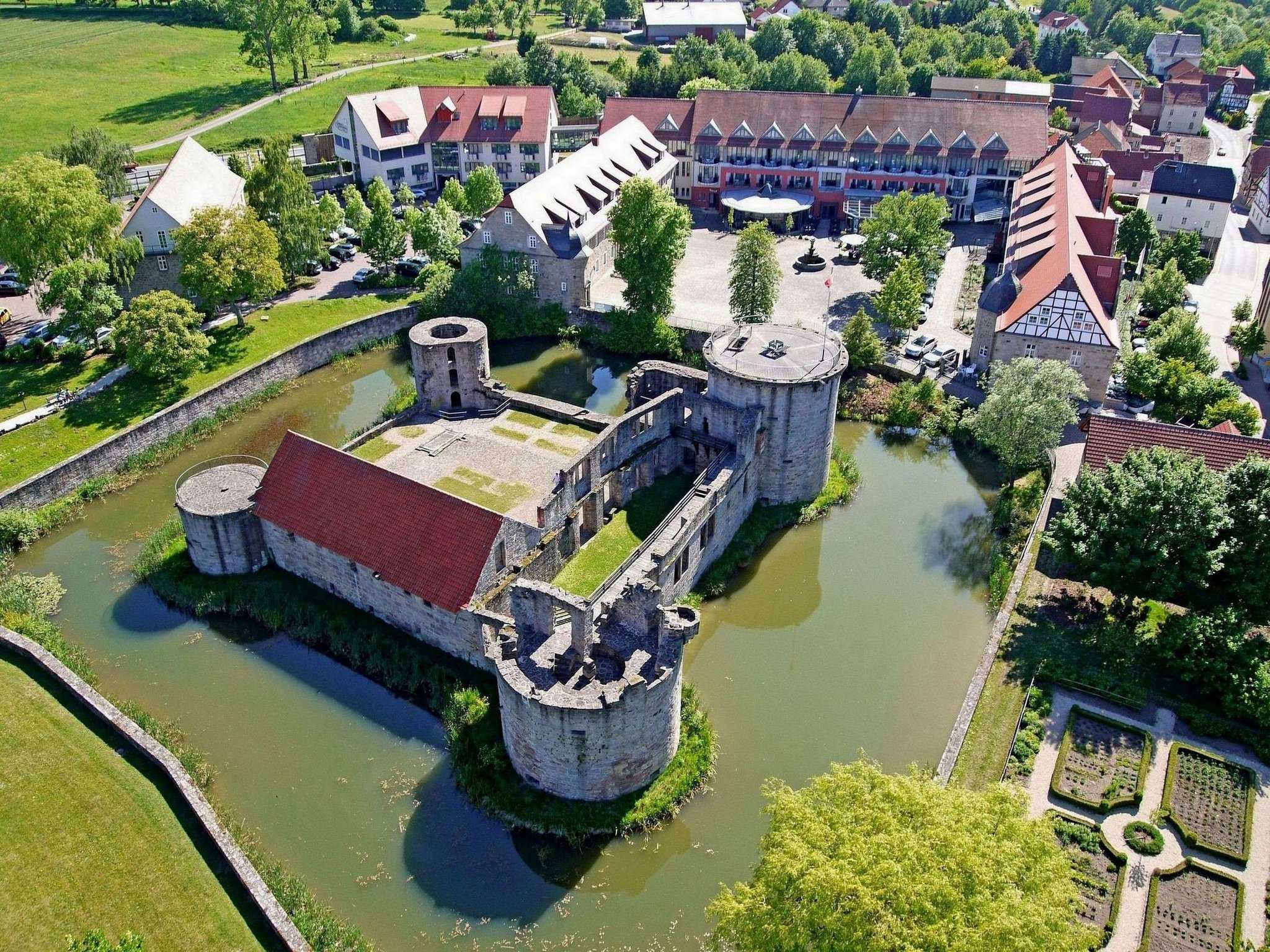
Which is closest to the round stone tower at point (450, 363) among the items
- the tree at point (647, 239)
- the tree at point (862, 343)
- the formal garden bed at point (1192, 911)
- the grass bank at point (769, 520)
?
the tree at point (647, 239)

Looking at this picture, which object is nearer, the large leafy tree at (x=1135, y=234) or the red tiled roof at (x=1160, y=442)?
the red tiled roof at (x=1160, y=442)

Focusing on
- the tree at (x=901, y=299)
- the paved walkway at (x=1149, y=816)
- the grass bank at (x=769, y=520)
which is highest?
the tree at (x=901, y=299)

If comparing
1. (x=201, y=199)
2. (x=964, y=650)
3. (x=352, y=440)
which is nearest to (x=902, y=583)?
(x=964, y=650)

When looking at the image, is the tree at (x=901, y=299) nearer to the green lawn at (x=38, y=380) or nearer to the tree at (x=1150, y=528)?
the tree at (x=1150, y=528)

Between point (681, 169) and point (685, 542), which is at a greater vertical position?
point (681, 169)

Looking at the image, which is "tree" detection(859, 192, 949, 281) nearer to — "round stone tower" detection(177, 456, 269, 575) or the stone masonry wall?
the stone masonry wall

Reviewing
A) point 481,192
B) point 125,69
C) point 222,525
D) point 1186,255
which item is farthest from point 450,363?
point 125,69

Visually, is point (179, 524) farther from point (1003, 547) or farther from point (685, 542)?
A: point (1003, 547)
